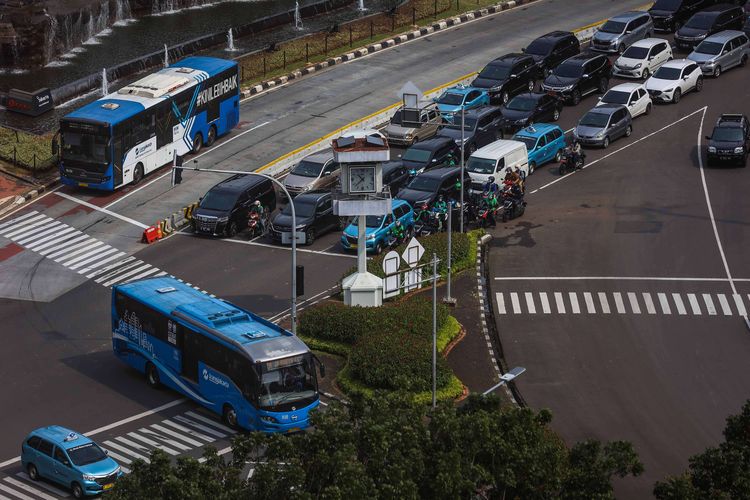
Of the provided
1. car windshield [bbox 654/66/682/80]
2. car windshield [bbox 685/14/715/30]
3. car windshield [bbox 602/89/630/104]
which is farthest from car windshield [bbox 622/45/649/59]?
car windshield [bbox 602/89/630/104]

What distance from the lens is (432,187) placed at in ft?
182

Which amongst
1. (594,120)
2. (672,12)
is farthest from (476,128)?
(672,12)

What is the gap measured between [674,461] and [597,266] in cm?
1483

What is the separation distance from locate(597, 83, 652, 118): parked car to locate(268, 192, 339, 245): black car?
17.9m

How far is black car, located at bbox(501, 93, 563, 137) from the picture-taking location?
63.8 m

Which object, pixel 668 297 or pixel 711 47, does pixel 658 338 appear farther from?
pixel 711 47

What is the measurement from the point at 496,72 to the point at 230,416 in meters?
34.1

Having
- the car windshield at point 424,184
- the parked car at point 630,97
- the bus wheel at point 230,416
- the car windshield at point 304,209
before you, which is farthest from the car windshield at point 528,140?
the bus wheel at point 230,416

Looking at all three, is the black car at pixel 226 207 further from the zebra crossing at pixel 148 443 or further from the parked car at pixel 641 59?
the parked car at pixel 641 59

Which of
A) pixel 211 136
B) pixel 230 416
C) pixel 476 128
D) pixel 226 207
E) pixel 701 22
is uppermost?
pixel 701 22

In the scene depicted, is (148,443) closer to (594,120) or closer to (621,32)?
(594,120)

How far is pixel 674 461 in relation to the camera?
37.2 m

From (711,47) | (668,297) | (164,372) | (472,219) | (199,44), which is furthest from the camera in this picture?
(199,44)

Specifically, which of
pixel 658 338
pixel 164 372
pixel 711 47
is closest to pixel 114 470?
pixel 164 372
